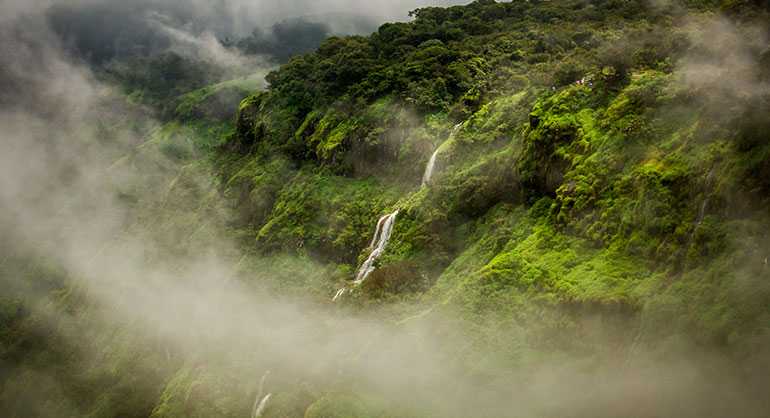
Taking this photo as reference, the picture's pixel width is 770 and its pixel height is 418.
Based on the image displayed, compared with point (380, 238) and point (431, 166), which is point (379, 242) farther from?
point (431, 166)

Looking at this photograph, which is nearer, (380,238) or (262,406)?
(262,406)

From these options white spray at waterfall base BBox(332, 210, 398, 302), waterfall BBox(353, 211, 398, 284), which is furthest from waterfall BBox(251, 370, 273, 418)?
waterfall BBox(353, 211, 398, 284)

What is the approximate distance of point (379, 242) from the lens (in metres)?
41.3

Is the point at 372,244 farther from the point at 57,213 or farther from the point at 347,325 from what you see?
the point at 57,213

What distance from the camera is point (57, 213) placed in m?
118

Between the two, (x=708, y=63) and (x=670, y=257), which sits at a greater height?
(x=708, y=63)

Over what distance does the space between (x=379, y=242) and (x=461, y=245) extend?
292 inches

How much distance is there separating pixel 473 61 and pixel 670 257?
108 ft

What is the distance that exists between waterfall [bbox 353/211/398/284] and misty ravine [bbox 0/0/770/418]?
0.18m

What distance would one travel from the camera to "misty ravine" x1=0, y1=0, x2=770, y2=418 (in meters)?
20.7

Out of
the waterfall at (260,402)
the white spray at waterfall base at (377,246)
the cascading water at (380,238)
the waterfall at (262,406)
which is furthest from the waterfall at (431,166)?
the waterfall at (262,406)

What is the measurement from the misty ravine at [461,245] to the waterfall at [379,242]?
0.60ft

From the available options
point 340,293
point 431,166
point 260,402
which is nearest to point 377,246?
point 340,293

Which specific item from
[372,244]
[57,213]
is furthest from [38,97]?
[372,244]
